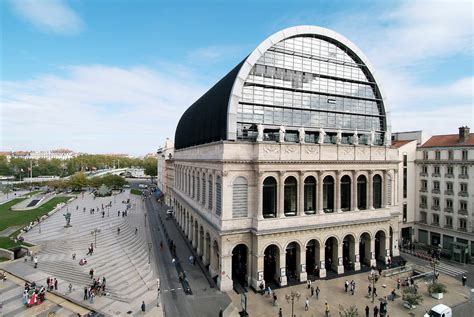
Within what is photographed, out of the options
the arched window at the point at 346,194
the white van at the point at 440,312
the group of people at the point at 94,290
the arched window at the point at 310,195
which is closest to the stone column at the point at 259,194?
the arched window at the point at 310,195

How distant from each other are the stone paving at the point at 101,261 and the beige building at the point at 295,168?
30.6 feet

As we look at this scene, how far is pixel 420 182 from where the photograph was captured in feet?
184

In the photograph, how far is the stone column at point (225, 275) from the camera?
33.0m

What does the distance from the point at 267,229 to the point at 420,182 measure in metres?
38.7

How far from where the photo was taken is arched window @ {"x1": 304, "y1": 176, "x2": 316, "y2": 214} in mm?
37500

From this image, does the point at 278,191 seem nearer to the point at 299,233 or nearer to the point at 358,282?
the point at 299,233

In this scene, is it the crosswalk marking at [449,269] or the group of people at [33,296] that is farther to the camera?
the crosswalk marking at [449,269]

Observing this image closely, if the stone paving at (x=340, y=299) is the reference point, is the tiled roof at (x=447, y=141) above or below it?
above

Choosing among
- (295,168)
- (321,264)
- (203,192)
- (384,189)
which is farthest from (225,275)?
(384,189)

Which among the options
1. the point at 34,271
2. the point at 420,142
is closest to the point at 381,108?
the point at 420,142

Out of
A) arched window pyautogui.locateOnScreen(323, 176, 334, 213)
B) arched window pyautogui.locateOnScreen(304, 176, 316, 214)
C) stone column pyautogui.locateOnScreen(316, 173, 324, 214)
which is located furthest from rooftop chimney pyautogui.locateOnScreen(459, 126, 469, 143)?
arched window pyautogui.locateOnScreen(304, 176, 316, 214)

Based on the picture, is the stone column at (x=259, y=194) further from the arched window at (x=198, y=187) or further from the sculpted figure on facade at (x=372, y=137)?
the sculpted figure on facade at (x=372, y=137)

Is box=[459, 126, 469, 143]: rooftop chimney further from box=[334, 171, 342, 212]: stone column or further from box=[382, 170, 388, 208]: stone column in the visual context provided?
box=[334, 171, 342, 212]: stone column

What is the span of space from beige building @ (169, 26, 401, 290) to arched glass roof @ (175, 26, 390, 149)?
5.6 inches
